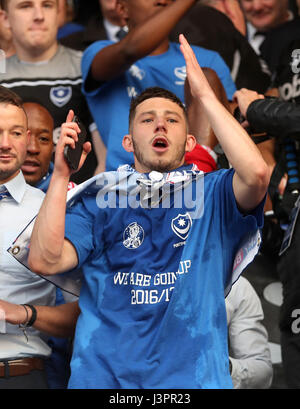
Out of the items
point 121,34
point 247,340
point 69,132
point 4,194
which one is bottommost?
point 247,340

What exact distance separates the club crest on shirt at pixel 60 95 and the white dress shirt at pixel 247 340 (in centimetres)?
136

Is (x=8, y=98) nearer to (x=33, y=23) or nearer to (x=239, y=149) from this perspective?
(x=33, y=23)

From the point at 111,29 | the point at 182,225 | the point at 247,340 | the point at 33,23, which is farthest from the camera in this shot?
the point at 111,29

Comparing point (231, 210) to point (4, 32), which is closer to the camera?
point (231, 210)

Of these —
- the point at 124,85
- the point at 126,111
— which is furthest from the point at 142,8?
the point at 126,111

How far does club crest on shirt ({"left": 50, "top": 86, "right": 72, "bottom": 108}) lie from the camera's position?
4238mm

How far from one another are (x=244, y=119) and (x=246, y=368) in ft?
3.71

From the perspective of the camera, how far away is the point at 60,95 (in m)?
4.25

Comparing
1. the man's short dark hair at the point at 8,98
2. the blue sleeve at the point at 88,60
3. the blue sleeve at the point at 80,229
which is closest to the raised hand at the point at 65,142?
the blue sleeve at the point at 80,229

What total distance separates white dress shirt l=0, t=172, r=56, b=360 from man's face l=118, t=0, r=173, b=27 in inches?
48.2

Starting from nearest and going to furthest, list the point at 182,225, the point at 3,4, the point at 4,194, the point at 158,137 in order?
the point at 182,225, the point at 158,137, the point at 4,194, the point at 3,4

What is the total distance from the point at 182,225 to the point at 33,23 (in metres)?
1.83

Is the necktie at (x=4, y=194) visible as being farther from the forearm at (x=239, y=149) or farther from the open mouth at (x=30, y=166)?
the forearm at (x=239, y=149)
